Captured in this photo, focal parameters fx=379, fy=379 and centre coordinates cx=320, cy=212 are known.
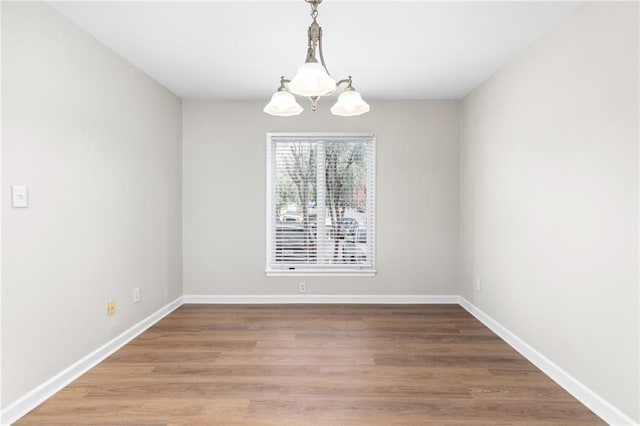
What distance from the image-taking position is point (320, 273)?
4.69 metres

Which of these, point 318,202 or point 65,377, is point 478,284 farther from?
point 65,377

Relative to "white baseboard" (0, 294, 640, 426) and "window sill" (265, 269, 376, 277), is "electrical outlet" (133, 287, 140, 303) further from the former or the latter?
"window sill" (265, 269, 376, 277)

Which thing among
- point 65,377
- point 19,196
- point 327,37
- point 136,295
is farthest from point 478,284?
point 19,196

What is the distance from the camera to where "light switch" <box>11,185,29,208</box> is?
2158 mm

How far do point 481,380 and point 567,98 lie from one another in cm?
202

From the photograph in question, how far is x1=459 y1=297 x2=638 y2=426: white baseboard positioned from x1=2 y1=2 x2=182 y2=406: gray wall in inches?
133

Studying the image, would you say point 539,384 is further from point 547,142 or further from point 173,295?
point 173,295

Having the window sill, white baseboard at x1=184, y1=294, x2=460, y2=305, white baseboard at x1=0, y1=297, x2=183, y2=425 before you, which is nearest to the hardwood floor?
white baseboard at x1=0, y1=297, x2=183, y2=425

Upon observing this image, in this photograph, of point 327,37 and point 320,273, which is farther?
point 320,273

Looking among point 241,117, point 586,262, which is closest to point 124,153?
point 241,117

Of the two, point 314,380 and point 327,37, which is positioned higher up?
point 327,37

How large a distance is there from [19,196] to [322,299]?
10.7 ft

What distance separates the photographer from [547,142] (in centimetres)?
282

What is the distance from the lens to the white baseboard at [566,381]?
6.97 ft
